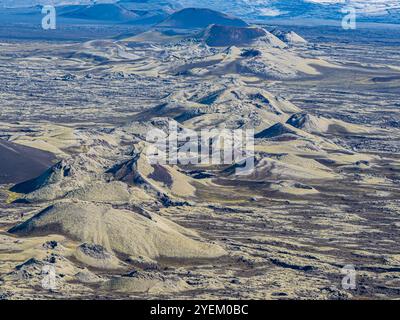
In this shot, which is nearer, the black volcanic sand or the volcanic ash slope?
the volcanic ash slope

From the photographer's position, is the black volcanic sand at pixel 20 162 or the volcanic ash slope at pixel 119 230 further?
the black volcanic sand at pixel 20 162

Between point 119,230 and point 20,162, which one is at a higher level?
point 119,230

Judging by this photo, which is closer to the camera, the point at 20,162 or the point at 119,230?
the point at 119,230

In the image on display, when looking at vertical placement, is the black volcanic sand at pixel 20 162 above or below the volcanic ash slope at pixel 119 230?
below

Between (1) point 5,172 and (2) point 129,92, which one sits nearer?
(1) point 5,172

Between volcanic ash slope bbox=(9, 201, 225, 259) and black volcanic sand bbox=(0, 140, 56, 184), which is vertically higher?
volcanic ash slope bbox=(9, 201, 225, 259)

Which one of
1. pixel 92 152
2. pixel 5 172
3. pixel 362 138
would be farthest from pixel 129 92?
pixel 5 172

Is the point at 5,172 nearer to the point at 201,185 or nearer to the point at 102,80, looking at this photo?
the point at 201,185

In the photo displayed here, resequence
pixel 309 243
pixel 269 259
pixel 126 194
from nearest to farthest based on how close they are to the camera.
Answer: pixel 269 259, pixel 309 243, pixel 126 194
